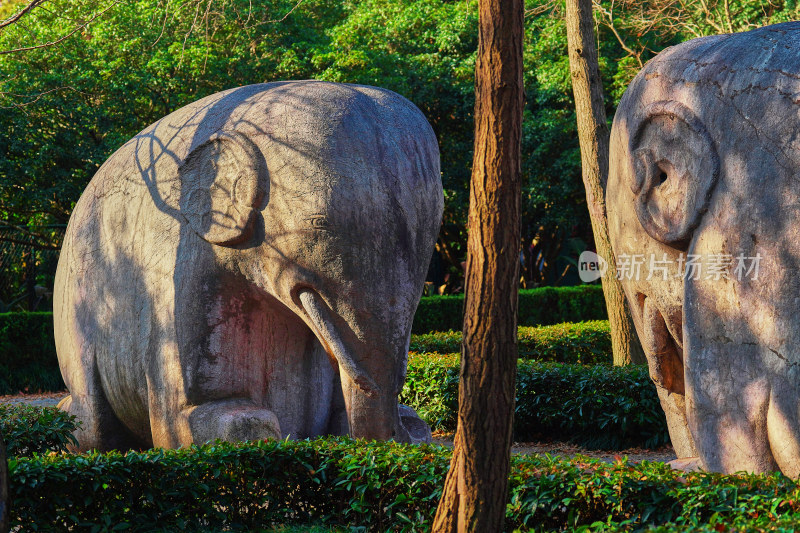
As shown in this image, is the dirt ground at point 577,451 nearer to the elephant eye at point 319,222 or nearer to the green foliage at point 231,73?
the elephant eye at point 319,222

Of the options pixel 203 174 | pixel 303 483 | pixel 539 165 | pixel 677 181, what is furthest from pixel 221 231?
pixel 539 165

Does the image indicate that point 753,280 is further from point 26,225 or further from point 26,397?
point 26,225

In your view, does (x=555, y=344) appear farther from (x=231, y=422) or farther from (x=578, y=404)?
(x=231, y=422)

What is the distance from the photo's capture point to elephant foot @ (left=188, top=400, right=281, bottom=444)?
4.67 meters

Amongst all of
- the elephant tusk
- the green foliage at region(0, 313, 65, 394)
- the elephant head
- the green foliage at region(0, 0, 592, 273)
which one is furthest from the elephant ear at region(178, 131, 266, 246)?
the green foliage at region(0, 313, 65, 394)

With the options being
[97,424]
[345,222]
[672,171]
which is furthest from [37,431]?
[672,171]

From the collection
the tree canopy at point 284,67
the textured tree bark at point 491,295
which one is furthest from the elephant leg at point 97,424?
the tree canopy at point 284,67

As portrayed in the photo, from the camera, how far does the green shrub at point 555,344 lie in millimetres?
10289

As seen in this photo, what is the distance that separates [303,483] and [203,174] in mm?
1747

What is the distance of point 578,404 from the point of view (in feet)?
25.8

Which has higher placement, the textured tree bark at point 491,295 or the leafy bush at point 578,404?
the textured tree bark at point 491,295

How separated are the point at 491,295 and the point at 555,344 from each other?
7583mm

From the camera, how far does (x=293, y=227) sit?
4496mm

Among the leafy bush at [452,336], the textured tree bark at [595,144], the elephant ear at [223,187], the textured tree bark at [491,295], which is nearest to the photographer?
the textured tree bark at [491,295]
